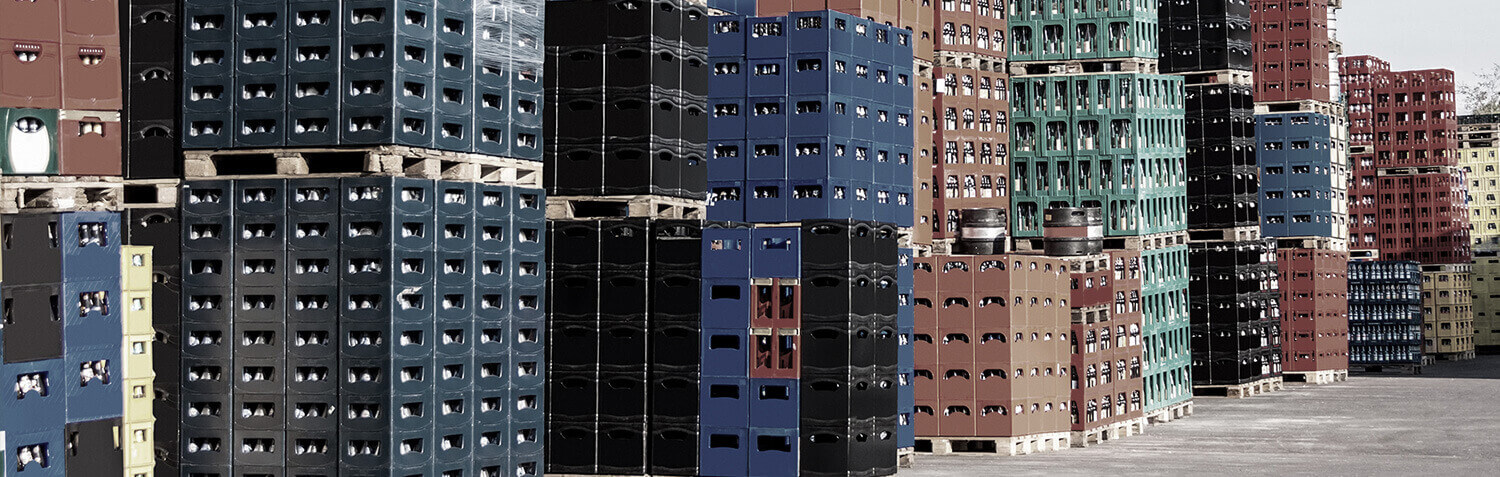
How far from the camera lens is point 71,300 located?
11.6 meters

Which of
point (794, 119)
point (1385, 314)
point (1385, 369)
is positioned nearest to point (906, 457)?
point (794, 119)

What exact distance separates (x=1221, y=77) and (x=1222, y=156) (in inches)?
45.5

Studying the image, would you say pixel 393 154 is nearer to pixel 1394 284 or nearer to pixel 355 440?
pixel 355 440

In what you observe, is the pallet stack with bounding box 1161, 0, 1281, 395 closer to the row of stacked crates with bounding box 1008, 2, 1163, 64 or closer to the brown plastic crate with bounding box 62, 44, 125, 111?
the row of stacked crates with bounding box 1008, 2, 1163, 64

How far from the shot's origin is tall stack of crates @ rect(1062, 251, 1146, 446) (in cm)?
2002

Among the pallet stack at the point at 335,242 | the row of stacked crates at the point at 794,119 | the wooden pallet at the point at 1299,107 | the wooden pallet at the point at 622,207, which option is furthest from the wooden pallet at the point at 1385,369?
the pallet stack at the point at 335,242

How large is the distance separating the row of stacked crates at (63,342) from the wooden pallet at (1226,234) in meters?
19.3

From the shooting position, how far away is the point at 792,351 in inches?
612

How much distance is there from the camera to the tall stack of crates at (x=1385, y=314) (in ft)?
119

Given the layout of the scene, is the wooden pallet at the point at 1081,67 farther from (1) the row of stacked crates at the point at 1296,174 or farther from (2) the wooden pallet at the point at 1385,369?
(2) the wooden pallet at the point at 1385,369

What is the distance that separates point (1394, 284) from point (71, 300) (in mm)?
29568

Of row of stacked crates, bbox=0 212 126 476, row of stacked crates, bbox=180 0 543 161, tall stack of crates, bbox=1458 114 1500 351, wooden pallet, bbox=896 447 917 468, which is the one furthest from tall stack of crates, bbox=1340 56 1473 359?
row of stacked crates, bbox=0 212 126 476

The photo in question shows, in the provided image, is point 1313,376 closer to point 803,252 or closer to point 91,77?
point 803,252

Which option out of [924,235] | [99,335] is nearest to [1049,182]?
[924,235]
